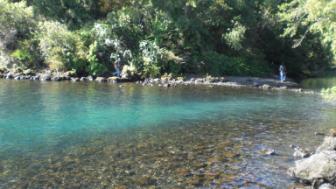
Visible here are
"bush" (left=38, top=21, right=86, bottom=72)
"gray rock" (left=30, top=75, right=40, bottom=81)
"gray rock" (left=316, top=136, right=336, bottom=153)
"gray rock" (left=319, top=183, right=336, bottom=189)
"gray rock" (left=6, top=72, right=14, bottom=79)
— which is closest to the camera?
"gray rock" (left=319, top=183, right=336, bottom=189)

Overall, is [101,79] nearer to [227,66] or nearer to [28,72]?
[28,72]

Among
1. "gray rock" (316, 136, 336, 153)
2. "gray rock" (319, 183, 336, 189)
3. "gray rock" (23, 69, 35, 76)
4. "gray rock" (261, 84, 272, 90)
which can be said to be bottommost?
"gray rock" (319, 183, 336, 189)

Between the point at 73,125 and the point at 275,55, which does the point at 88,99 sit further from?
the point at 275,55

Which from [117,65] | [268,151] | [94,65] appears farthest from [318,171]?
[94,65]

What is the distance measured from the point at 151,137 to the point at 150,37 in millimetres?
32048

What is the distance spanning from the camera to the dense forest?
51031 mm

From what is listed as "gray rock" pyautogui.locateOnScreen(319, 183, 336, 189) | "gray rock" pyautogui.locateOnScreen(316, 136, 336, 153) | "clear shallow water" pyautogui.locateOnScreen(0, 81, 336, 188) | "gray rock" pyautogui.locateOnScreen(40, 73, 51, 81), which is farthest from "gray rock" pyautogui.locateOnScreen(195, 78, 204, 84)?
"gray rock" pyautogui.locateOnScreen(319, 183, 336, 189)

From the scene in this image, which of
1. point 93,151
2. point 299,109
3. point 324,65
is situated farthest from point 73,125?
point 324,65

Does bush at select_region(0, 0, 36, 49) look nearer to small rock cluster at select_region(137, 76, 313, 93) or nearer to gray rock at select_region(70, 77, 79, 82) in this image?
gray rock at select_region(70, 77, 79, 82)

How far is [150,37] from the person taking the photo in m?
52.7

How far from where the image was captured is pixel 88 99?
1342 inches

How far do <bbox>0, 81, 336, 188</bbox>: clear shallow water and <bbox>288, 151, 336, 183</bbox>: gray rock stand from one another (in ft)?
2.15

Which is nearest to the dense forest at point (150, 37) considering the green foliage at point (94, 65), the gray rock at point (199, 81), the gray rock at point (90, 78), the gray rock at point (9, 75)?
the green foliage at point (94, 65)

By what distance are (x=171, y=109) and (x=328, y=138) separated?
13.0 m
